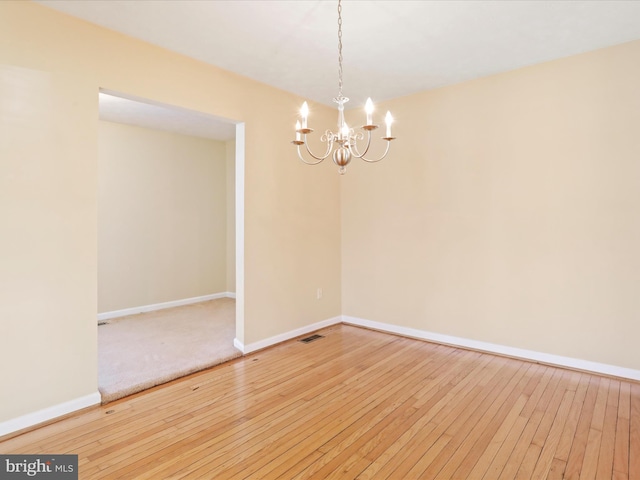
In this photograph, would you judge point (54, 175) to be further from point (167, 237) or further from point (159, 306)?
point (159, 306)

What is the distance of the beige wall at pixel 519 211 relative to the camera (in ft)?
9.93

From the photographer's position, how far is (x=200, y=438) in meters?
2.21

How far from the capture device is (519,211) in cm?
349

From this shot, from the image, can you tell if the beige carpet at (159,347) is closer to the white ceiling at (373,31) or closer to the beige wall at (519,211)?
the beige wall at (519,211)

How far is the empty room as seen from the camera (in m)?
2.21

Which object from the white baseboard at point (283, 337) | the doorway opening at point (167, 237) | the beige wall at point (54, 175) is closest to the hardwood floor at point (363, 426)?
the white baseboard at point (283, 337)

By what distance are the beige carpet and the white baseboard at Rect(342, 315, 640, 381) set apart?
188 cm

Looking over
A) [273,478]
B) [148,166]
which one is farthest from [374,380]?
[148,166]

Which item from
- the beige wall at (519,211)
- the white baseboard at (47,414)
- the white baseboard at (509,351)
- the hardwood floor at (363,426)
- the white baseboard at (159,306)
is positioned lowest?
the hardwood floor at (363,426)

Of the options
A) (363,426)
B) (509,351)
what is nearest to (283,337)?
(363,426)

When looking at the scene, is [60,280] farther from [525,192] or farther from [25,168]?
[525,192]

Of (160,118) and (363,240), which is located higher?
(160,118)

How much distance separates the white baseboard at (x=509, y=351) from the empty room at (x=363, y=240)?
2 centimetres

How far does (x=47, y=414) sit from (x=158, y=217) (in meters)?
3.61
